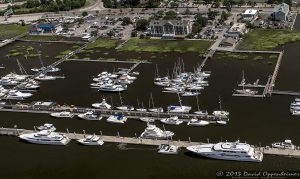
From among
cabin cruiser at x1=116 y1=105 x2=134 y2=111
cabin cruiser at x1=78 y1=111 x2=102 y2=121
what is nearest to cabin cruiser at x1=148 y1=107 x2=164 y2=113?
cabin cruiser at x1=116 y1=105 x2=134 y2=111

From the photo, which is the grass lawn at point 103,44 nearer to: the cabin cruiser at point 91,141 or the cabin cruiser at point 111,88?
the cabin cruiser at point 111,88

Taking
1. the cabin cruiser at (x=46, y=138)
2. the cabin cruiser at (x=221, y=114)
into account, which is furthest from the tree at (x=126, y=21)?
the cabin cruiser at (x=46, y=138)

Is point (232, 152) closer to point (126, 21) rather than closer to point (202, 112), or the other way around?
point (202, 112)

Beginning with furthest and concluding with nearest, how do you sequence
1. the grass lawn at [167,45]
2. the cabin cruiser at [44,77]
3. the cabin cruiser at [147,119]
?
the grass lawn at [167,45]
the cabin cruiser at [44,77]
the cabin cruiser at [147,119]

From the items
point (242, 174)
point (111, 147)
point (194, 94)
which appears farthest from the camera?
point (194, 94)

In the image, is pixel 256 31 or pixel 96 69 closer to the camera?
pixel 96 69

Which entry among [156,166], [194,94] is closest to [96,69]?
[194,94]

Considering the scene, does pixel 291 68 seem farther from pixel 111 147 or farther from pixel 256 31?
pixel 111 147
